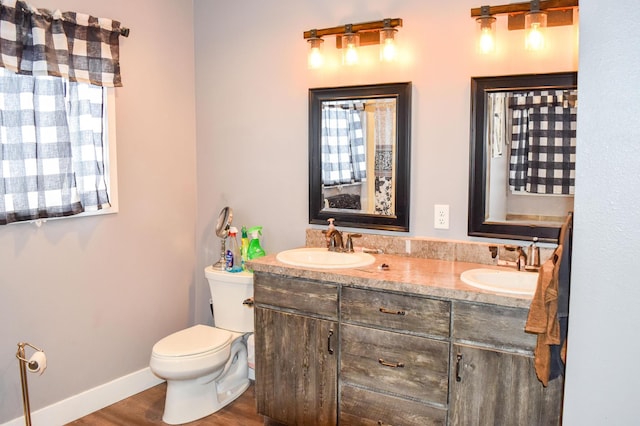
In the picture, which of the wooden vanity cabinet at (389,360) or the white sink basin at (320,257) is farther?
the white sink basin at (320,257)

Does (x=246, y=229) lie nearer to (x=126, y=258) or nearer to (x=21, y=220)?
(x=126, y=258)

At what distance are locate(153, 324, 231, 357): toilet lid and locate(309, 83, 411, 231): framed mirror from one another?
817mm

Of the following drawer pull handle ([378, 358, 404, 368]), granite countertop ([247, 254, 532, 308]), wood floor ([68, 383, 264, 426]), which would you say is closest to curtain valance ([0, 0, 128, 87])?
granite countertop ([247, 254, 532, 308])

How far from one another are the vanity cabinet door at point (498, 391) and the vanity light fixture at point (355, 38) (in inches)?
58.3

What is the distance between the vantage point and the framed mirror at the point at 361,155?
9.23 ft

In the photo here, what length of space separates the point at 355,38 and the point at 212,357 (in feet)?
5.89

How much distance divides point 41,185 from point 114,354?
3.49ft

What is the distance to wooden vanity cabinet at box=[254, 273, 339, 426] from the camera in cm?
250

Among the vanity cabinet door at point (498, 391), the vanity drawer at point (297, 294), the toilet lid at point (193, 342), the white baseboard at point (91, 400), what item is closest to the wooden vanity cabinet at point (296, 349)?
the vanity drawer at point (297, 294)

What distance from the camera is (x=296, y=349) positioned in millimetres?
2604

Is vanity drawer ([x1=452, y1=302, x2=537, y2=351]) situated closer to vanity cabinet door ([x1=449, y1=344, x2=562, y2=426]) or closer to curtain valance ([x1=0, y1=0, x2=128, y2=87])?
vanity cabinet door ([x1=449, y1=344, x2=562, y2=426])

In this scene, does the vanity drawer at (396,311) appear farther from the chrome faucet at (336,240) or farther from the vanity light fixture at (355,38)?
the vanity light fixture at (355,38)

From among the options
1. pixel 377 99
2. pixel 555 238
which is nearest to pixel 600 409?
pixel 555 238

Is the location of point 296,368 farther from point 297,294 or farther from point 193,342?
point 193,342
